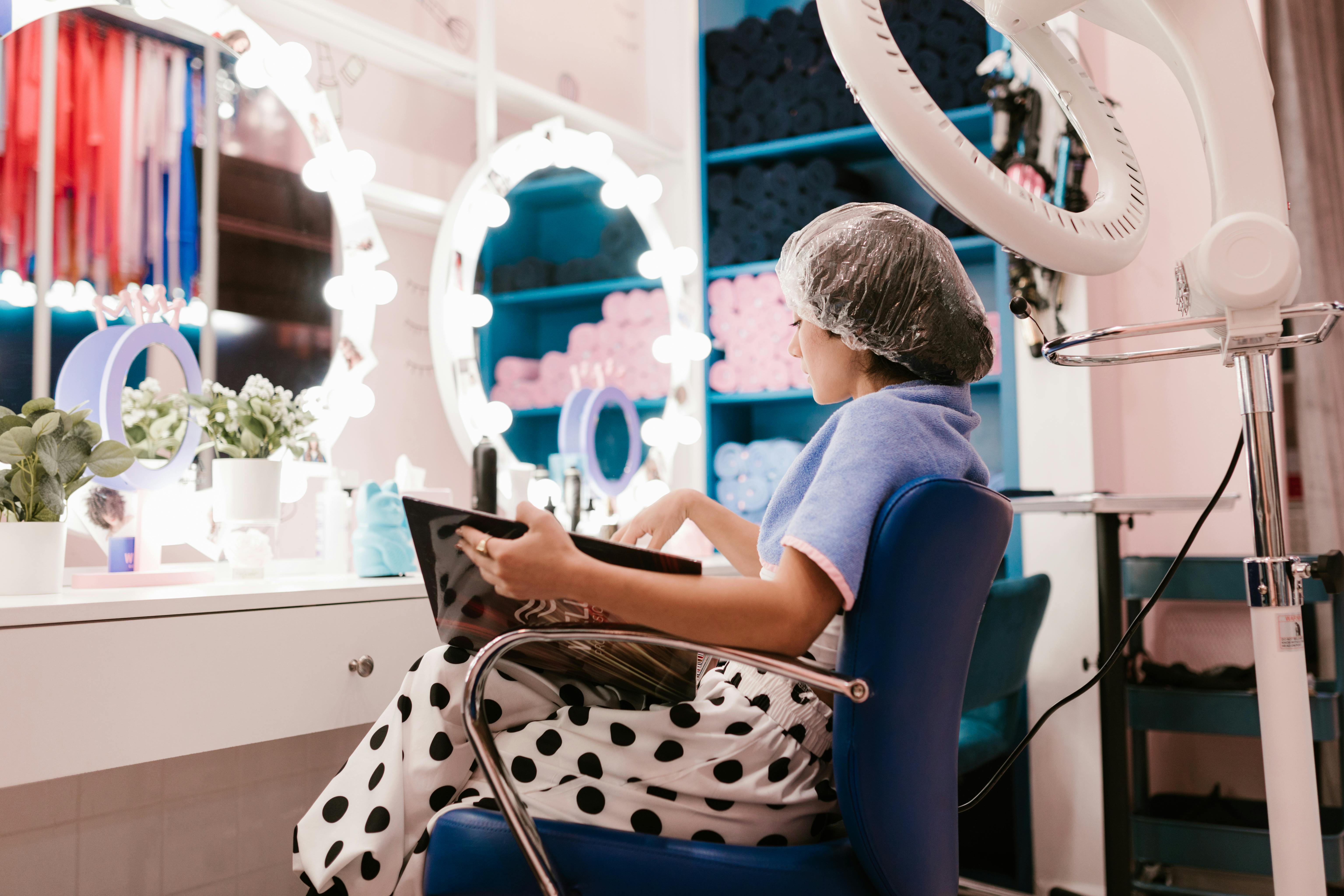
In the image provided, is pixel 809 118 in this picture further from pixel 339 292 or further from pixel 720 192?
pixel 339 292

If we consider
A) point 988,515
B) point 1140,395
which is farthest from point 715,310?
point 988,515

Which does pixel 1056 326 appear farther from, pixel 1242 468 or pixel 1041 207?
pixel 1041 207

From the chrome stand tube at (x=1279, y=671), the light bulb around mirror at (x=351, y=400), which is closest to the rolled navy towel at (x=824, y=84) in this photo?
the light bulb around mirror at (x=351, y=400)

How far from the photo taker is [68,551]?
1609 mm

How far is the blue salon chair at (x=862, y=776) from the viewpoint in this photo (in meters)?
0.94

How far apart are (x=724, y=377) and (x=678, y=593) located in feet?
6.86

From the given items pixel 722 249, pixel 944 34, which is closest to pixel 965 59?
pixel 944 34

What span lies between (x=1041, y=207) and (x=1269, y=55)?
2.29 m

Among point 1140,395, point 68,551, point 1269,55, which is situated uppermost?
point 1269,55

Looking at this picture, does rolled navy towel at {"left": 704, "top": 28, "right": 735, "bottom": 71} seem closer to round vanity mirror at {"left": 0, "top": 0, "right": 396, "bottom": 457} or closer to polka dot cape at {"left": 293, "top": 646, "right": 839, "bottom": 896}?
round vanity mirror at {"left": 0, "top": 0, "right": 396, "bottom": 457}

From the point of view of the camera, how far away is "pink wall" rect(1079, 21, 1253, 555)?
2670mm

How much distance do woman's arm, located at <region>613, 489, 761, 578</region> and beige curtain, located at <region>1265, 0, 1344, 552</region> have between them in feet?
6.03

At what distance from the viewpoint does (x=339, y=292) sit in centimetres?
211

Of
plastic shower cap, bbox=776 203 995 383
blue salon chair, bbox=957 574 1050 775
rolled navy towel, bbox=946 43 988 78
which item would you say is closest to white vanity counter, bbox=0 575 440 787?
plastic shower cap, bbox=776 203 995 383
